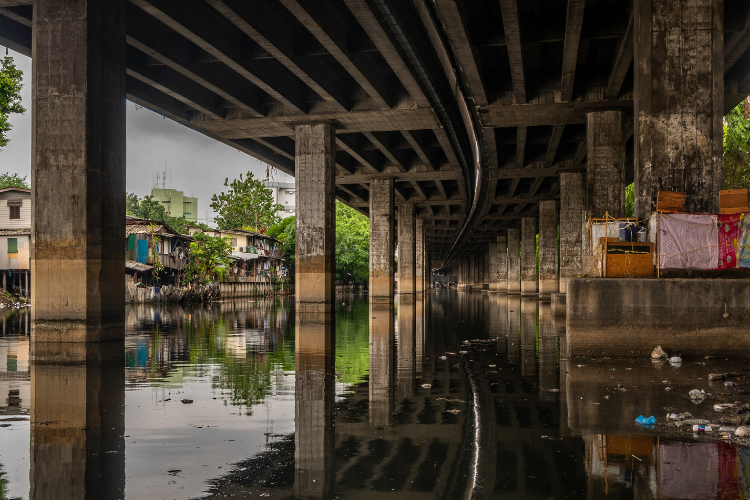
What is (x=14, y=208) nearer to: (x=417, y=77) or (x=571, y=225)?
(x=417, y=77)

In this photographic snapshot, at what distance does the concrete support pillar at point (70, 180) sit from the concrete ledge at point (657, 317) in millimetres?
9055

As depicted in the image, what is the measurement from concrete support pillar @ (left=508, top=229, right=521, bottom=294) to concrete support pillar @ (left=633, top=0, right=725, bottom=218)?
187 ft

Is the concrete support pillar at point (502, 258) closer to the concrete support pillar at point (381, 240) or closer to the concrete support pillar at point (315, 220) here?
the concrete support pillar at point (381, 240)

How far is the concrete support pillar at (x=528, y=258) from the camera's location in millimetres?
59219

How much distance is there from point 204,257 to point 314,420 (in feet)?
145

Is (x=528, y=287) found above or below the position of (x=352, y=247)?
below

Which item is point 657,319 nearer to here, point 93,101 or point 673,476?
point 673,476

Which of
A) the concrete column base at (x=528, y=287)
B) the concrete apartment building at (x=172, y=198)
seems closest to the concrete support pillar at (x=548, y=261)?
the concrete column base at (x=528, y=287)

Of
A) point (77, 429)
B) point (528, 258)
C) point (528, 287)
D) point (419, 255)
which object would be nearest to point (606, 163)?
point (77, 429)

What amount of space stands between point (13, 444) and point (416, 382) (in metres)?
4.86

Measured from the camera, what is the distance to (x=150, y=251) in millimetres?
50312

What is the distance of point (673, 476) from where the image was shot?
13.8ft

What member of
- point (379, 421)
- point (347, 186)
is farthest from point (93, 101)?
point (347, 186)

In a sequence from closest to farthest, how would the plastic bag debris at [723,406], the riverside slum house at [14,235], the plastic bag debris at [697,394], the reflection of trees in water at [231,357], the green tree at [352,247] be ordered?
1. the plastic bag debris at [723,406]
2. the plastic bag debris at [697,394]
3. the reflection of trees in water at [231,357]
4. the riverside slum house at [14,235]
5. the green tree at [352,247]
